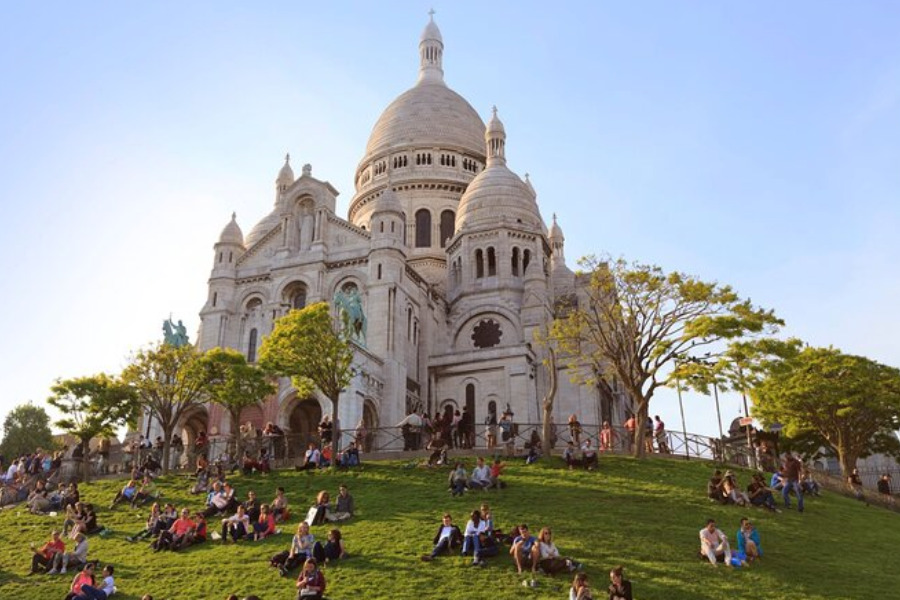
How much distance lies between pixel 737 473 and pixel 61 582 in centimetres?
2097

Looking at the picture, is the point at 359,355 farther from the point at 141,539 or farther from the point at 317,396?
the point at 141,539

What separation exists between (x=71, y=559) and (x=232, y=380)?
Answer: 1386 centimetres

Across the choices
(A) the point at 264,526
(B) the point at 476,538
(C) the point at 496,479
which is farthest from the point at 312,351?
(B) the point at 476,538

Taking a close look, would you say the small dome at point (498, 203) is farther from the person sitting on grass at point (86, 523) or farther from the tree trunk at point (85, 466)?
the person sitting on grass at point (86, 523)

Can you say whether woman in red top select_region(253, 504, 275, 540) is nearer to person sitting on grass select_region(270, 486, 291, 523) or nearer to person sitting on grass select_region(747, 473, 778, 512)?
person sitting on grass select_region(270, 486, 291, 523)

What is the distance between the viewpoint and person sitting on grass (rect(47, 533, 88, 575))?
65.0 ft

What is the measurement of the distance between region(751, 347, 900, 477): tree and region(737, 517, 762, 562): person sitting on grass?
775 inches

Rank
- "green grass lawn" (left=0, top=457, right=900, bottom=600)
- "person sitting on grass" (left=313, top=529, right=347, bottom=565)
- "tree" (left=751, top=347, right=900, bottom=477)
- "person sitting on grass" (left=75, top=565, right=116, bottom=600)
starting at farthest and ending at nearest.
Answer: "tree" (left=751, top=347, right=900, bottom=477), "person sitting on grass" (left=313, top=529, right=347, bottom=565), "green grass lawn" (left=0, top=457, right=900, bottom=600), "person sitting on grass" (left=75, top=565, right=116, bottom=600)

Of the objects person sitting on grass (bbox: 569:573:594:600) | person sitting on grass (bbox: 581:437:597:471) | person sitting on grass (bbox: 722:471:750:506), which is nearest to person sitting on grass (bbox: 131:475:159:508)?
person sitting on grass (bbox: 581:437:597:471)

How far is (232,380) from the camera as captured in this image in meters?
33.5

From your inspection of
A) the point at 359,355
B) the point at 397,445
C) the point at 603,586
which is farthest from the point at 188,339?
the point at 603,586

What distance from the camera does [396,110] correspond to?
70938mm

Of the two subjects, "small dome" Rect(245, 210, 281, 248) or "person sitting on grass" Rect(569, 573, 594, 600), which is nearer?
"person sitting on grass" Rect(569, 573, 594, 600)

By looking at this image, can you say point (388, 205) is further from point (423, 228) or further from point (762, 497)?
point (762, 497)
